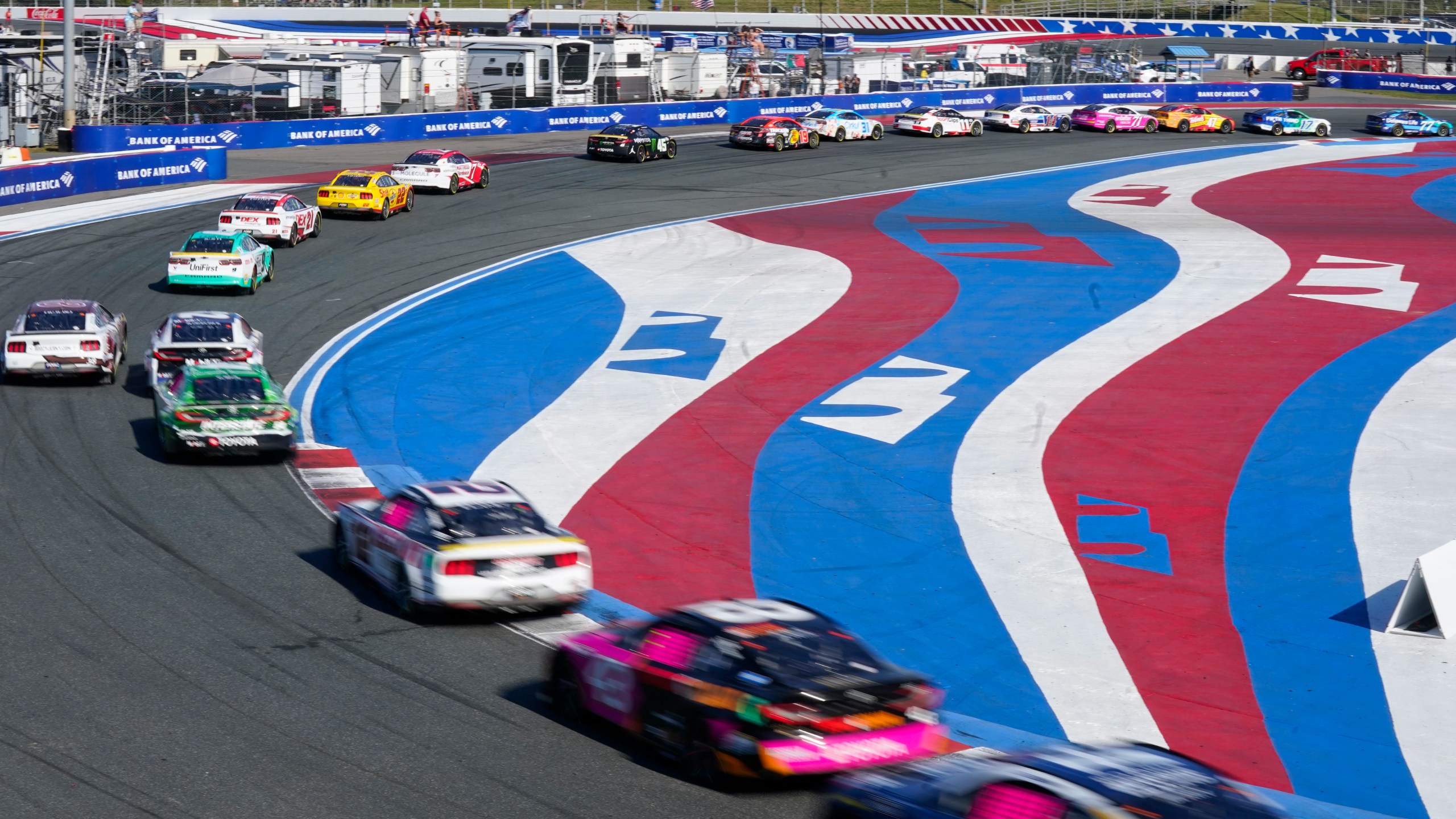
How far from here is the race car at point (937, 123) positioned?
56344 mm

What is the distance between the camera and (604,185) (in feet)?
145

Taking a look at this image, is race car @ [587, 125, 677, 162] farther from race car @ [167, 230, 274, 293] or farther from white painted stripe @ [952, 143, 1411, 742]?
race car @ [167, 230, 274, 293]

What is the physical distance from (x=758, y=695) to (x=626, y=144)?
3970 cm

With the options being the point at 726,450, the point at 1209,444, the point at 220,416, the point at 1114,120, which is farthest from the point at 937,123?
the point at 220,416

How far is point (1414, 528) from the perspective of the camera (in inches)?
712

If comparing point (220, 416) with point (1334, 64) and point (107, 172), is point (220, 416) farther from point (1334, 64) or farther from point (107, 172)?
point (1334, 64)

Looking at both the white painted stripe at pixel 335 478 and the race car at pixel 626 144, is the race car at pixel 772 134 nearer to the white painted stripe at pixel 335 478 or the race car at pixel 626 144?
the race car at pixel 626 144

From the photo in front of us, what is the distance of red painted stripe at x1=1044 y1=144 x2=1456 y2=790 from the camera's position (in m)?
13.5

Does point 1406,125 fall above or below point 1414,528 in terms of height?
above

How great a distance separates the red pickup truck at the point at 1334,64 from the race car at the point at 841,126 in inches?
1525

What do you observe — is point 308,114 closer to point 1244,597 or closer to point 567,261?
point 567,261

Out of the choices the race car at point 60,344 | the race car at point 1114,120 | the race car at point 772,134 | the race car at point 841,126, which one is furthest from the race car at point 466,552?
the race car at point 1114,120

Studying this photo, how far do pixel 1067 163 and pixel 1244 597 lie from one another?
36130 millimetres

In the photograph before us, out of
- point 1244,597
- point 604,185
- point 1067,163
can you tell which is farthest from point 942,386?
point 1067,163
